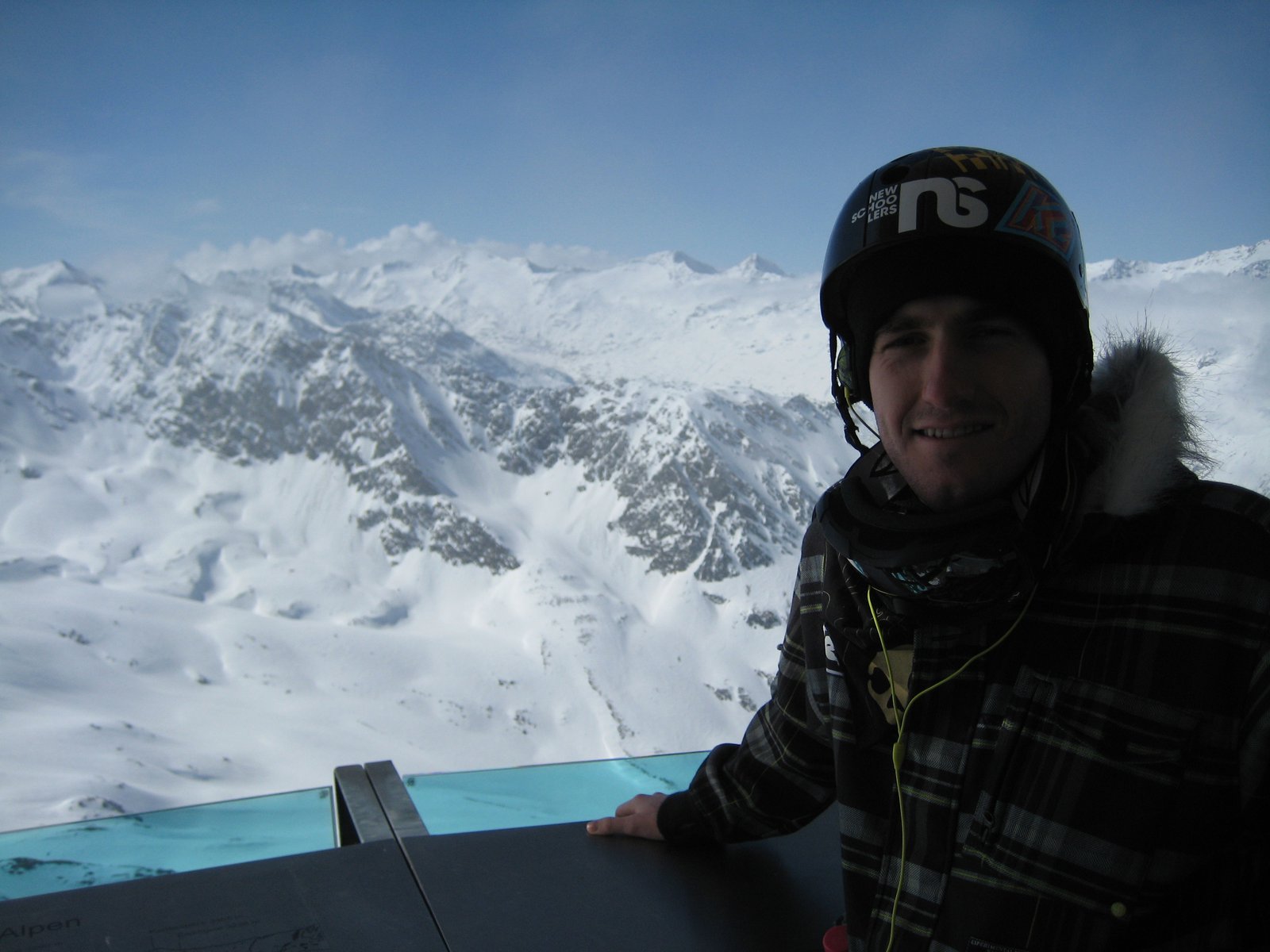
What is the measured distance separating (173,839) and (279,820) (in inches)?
15.0

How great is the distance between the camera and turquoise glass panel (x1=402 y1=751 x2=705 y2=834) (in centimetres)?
215

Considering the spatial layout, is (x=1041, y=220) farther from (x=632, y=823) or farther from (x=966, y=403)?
(x=632, y=823)

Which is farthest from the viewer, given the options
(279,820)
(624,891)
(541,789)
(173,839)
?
(541,789)

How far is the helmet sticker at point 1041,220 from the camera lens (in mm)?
1052

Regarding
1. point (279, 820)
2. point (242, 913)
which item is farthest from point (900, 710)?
point (279, 820)

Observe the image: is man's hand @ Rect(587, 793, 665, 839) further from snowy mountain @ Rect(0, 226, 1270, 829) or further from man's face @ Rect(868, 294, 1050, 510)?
snowy mountain @ Rect(0, 226, 1270, 829)

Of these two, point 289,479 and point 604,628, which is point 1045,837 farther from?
point 289,479

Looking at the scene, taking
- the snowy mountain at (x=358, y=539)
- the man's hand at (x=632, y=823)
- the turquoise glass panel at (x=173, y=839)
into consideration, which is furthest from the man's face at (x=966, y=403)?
the snowy mountain at (x=358, y=539)

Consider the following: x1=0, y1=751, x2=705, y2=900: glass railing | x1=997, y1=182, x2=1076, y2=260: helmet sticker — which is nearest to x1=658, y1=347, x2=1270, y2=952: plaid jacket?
x1=997, y1=182, x2=1076, y2=260: helmet sticker

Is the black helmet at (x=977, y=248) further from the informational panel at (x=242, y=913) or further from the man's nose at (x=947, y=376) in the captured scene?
the informational panel at (x=242, y=913)

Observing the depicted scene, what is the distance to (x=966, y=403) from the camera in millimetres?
1003

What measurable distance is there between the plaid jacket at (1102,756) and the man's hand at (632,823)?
1.55 ft

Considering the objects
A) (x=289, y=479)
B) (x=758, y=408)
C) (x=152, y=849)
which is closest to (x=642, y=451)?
(x=758, y=408)

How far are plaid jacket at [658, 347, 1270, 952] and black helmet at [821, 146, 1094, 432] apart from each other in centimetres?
23
